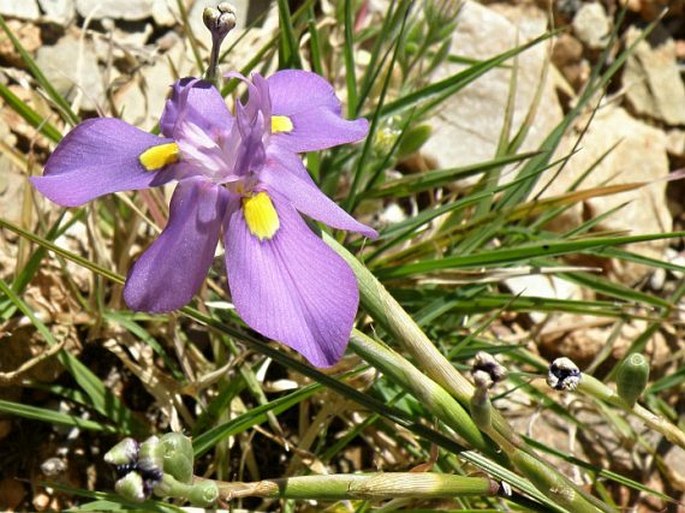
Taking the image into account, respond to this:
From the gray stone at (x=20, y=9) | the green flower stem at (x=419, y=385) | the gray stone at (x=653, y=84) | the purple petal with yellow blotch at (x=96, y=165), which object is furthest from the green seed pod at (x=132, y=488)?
the gray stone at (x=653, y=84)

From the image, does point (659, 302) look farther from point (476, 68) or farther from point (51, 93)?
point (51, 93)

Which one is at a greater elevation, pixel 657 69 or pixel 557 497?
pixel 657 69

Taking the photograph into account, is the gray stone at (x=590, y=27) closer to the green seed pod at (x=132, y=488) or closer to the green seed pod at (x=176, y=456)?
the green seed pod at (x=176, y=456)

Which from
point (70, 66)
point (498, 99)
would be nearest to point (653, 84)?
point (498, 99)

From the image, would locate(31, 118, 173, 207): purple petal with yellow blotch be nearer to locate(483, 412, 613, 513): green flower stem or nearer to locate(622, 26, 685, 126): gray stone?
locate(483, 412, 613, 513): green flower stem

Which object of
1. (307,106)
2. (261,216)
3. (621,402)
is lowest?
(621,402)

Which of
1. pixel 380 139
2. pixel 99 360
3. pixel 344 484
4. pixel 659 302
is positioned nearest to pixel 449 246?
pixel 380 139

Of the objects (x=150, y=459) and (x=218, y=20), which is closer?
(x=150, y=459)

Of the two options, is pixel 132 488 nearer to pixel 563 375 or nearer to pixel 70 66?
pixel 563 375
